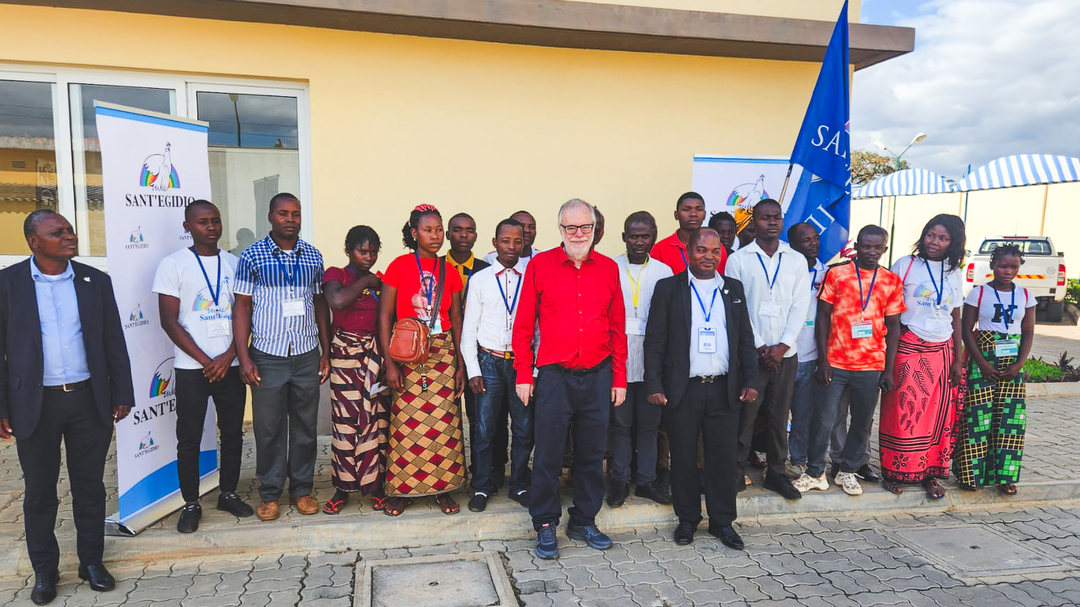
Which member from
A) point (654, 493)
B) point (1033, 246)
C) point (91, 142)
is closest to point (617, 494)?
point (654, 493)

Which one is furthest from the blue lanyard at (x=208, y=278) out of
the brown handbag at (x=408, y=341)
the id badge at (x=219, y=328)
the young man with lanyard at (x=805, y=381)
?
the young man with lanyard at (x=805, y=381)

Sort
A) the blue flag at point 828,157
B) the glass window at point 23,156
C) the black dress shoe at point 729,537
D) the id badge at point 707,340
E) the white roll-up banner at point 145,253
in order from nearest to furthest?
1. the white roll-up banner at point 145,253
2. the id badge at point 707,340
3. the black dress shoe at point 729,537
4. the blue flag at point 828,157
5. the glass window at point 23,156

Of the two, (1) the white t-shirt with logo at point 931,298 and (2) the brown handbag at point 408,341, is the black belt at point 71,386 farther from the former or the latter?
(1) the white t-shirt with logo at point 931,298

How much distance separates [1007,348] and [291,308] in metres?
4.86

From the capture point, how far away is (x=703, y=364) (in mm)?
3826

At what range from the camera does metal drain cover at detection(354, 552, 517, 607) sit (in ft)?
10.9

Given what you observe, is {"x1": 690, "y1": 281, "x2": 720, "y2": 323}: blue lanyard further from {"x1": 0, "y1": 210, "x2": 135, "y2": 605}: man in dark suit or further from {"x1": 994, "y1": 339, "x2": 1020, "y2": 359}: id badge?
{"x1": 0, "y1": 210, "x2": 135, "y2": 605}: man in dark suit

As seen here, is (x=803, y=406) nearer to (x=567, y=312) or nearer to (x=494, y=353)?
(x=567, y=312)

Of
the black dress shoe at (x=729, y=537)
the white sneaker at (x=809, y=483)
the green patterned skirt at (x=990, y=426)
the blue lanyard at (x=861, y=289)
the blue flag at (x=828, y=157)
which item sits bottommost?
the black dress shoe at (x=729, y=537)

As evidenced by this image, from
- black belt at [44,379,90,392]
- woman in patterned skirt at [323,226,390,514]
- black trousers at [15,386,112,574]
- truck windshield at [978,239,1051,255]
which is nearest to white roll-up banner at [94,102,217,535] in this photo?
black trousers at [15,386,112,574]

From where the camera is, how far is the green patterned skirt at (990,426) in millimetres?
4598

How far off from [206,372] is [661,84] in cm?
479

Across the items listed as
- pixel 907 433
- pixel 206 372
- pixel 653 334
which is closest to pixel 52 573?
pixel 206 372

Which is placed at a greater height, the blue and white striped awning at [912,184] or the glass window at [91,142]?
the blue and white striped awning at [912,184]
